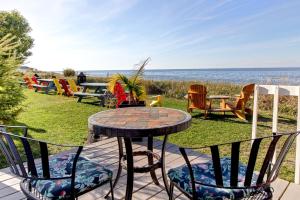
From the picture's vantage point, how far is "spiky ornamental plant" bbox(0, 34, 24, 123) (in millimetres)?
3797

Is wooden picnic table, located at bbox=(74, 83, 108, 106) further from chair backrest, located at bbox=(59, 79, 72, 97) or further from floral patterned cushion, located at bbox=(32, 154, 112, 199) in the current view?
floral patterned cushion, located at bbox=(32, 154, 112, 199)

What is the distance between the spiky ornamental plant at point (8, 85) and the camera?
3.80 meters

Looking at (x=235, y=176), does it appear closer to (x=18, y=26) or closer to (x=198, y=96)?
(x=198, y=96)

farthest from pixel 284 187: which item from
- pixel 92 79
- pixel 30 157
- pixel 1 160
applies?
pixel 92 79

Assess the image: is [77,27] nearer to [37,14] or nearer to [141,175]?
[37,14]

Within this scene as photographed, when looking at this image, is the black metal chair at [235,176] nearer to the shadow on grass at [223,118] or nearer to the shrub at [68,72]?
the shadow on grass at [223,118]

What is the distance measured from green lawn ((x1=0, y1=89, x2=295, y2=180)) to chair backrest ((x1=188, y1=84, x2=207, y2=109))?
1.21ft

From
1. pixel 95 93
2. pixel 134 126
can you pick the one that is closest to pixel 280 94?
pixel 134 126

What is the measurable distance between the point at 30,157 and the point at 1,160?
8.01ft

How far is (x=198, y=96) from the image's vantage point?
733cm

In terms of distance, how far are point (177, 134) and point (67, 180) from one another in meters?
3.81

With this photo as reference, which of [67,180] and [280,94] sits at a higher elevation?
[280,94]

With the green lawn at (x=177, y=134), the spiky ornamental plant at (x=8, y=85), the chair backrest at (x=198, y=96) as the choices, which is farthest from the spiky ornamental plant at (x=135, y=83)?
the chair backrest at (x=198, y=96)

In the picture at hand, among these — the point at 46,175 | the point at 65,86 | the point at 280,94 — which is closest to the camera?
the point at 46,175
